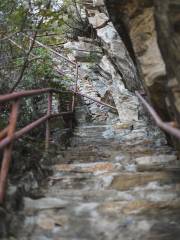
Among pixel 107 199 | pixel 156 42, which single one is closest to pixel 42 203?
pixel 107 199

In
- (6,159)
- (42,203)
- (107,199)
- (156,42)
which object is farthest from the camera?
(156,42)

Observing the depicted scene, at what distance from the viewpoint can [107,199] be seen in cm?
359

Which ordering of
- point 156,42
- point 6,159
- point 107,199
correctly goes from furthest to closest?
point 156,42
point 107,199
point 6,159

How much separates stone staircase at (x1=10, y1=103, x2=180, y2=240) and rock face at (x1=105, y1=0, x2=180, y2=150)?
670 millimetres

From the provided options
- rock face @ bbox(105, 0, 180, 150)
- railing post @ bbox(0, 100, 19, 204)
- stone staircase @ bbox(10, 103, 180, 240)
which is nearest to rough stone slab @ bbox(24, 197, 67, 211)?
stone staircase @ bbox(10, 103, 180, 240)

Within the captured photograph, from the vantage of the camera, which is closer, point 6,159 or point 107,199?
point 6,159

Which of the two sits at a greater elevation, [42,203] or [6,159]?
[6,159]

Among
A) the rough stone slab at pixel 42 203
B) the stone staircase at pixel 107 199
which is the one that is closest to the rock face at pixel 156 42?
the stone staircase at pixel 107 199

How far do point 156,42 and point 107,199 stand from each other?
1685 mm

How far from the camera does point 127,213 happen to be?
10.8 feet

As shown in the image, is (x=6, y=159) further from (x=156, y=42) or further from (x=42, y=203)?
(x=156, y=42)

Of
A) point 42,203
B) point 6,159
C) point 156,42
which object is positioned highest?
point 156,42

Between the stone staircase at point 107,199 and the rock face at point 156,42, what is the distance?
0.67 m

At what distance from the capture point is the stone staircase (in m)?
3.01
